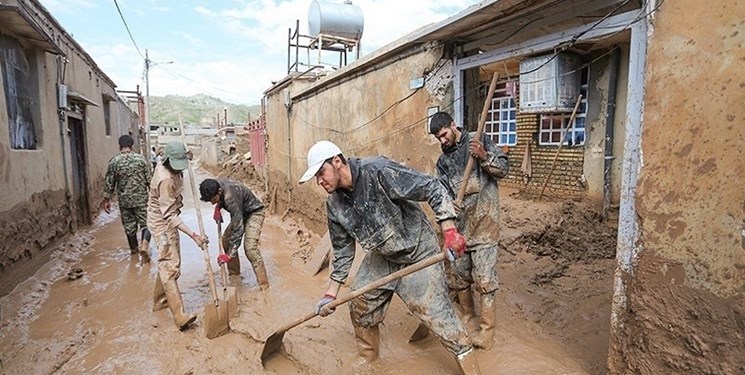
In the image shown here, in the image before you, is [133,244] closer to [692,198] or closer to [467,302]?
[467,302]

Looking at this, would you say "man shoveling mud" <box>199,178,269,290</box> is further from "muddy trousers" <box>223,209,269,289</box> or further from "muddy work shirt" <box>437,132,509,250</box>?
"muddy work shirt" <box>437,132,509,250</box>

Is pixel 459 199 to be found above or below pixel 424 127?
below

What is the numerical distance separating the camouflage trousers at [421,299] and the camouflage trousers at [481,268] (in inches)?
19.8

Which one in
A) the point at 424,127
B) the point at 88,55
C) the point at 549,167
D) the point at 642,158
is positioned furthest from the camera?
the point at 88,55

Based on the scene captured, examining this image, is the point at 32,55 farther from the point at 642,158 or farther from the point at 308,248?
the point at 642,158

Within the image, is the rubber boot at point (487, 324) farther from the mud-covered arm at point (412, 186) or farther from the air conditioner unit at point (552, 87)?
the air conditioner unit at point (552, 87)

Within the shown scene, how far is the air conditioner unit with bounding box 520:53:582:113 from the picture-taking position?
5.54 m

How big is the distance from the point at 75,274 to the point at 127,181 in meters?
1.35

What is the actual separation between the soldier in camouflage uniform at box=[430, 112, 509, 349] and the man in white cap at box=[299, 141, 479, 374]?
522 mm

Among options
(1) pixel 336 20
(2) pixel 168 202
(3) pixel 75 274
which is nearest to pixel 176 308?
(2) pixel 168 202

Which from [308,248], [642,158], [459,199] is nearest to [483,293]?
[459,199]

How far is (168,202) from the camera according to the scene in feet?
12.5

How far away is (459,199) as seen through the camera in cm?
307

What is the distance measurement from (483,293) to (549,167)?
472 cm
